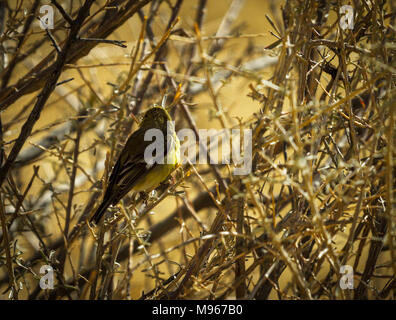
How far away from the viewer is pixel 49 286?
2518mm

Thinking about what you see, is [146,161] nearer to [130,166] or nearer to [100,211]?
[130,166]

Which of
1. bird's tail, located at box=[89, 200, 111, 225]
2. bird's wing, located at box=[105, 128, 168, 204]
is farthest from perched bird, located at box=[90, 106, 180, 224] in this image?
bird's tail, located at box=[89, 200, 111, 225]


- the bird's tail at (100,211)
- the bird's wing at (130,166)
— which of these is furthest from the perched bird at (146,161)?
the bird's tail at (100,211)

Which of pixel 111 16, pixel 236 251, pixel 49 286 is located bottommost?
pixel 49 286

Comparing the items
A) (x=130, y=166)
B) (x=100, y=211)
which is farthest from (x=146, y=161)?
(x=100, y=211)

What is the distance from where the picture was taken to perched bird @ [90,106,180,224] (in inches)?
126

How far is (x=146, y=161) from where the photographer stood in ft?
11.0

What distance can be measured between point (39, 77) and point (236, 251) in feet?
5.69

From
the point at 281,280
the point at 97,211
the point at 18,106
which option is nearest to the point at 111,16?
the point at 97,211

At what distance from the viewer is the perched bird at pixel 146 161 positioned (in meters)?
3.21

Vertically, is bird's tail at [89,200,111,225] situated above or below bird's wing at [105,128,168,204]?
below

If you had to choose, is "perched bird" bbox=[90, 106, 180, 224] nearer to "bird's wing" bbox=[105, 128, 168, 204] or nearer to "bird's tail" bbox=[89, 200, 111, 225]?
"bird's wing" bbox=[105, 128, 168, 204]
